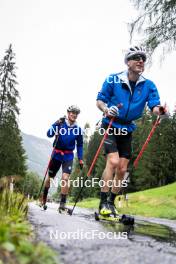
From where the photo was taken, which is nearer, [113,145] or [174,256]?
[174,256]

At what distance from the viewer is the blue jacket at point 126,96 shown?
6559mm

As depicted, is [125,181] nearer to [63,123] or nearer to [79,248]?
[63,123]

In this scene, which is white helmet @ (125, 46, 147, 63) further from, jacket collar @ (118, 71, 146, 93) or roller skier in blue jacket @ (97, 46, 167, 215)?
jacket collar @ (118, 71, 146, 93)

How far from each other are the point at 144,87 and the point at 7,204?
3.16m

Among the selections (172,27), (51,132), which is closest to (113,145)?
(51,132)

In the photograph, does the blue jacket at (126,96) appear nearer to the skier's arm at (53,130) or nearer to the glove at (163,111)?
the glove at (163,111)

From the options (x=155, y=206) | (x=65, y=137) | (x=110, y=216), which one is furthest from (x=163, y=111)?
(x=155, y=206)

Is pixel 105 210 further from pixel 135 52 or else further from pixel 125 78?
pixel 135 52

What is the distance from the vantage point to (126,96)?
6.56 metres

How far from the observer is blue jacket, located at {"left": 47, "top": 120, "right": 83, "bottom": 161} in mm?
9039

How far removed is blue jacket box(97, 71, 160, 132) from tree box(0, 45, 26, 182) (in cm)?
2844

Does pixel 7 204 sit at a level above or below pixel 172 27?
below

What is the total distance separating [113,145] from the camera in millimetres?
6477

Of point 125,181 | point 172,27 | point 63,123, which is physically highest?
point 172,27
